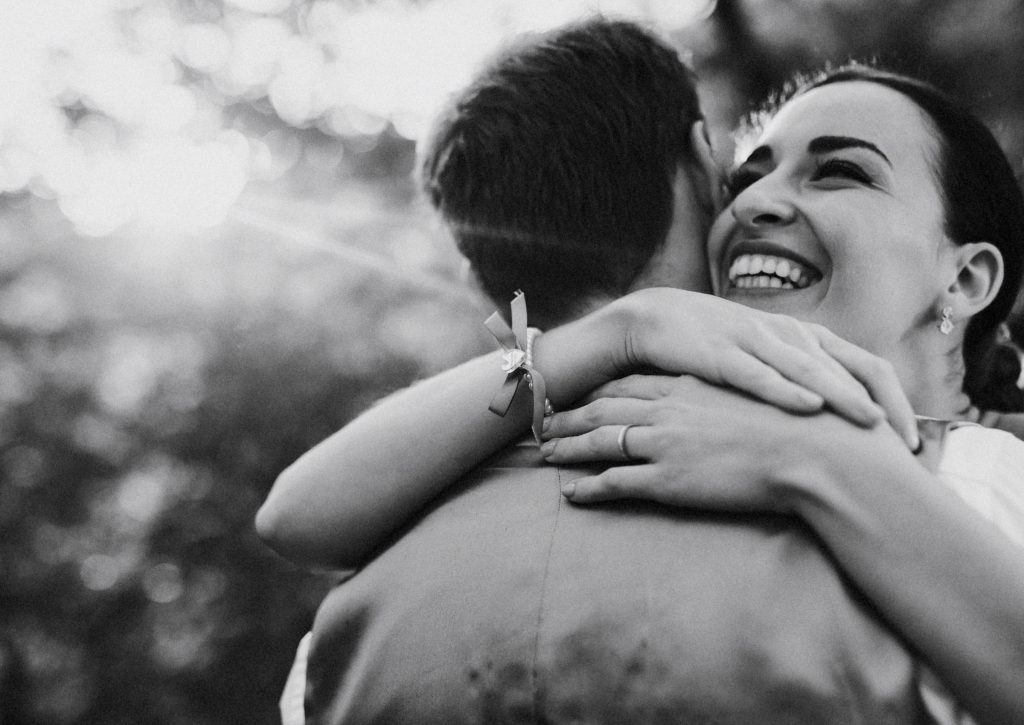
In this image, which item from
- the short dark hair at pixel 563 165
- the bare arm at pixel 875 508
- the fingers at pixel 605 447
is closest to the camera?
the bare arm at pixel 875 508

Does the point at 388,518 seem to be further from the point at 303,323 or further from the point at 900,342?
the point at 303,323

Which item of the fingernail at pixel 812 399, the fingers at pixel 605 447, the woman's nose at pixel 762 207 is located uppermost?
the woman's nose at pixel 762 207

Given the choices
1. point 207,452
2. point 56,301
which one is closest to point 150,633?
point 207,452

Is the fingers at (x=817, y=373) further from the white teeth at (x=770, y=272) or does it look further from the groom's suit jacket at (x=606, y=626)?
the white teeth at (x=770, y=272)

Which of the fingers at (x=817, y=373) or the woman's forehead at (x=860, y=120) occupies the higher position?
the woman's forehead at (x=860, y=120)

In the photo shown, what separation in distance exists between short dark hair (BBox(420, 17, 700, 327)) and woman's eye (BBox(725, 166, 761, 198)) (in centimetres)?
21

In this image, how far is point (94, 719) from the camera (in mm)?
11258

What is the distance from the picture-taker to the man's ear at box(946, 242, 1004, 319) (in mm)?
2156

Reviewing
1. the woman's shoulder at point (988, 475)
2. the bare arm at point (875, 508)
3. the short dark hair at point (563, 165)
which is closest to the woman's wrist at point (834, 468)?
the bare arm at point (875, 508)

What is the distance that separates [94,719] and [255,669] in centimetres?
207

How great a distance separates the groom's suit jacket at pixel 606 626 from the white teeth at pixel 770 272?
82 cm

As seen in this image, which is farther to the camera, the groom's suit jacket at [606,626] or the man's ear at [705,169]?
the man's ear at [705,169]

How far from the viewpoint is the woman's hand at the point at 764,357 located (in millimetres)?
1350

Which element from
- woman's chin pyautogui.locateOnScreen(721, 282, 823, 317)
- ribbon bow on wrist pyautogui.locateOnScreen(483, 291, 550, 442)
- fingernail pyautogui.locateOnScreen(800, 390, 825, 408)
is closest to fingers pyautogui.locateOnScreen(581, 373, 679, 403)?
ribbon bow on wrist pyautogui.locateOnScreen(483, 291, 550, 442)
